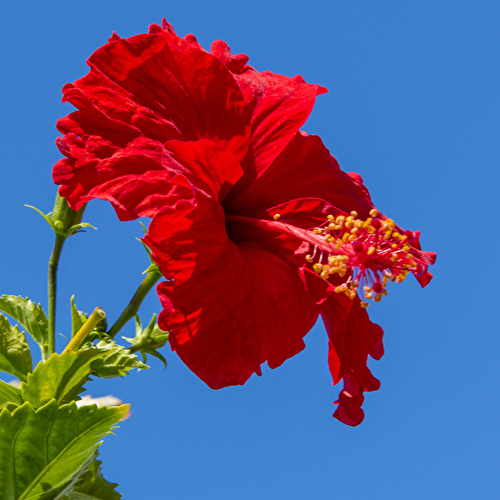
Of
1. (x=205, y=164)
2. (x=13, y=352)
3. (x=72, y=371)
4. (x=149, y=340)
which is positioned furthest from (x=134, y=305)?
(x=205, y=164)

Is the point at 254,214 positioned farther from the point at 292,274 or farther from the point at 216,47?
the point at 216,47

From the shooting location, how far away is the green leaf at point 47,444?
145 centimetres

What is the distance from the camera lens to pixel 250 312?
1.45 metres

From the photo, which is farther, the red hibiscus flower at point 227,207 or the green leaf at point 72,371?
the green leaf at point 72,371

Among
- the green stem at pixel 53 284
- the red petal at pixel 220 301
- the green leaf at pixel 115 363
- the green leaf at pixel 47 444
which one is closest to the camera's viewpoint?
the red petal at pixel 220 301

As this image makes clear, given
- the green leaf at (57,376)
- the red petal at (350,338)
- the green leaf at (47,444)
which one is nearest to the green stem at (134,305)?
the green leaf at (57,376)

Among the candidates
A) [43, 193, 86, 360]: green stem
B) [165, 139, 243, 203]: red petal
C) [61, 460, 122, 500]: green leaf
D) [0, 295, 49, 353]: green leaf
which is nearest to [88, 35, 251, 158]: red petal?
[165, 139, 243, 203]: red petal

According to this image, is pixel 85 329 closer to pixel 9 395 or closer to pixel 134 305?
pixel 134 305

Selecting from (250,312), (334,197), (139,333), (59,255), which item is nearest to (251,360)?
(250,312)

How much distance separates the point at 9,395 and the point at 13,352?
114 millimetres

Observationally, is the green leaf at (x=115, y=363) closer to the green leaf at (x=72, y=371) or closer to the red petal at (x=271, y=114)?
the green leaf at (x=72, y=371)

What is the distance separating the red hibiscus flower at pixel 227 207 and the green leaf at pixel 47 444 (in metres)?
0.33

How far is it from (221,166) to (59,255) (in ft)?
1.90

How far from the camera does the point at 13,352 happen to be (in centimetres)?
162
